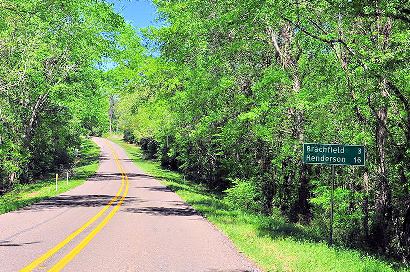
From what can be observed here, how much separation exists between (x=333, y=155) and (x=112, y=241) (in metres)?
5.94

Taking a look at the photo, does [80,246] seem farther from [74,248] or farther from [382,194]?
[382,194]

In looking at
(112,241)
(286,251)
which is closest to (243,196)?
(112,241)

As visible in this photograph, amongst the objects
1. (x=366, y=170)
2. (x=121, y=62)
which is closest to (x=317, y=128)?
(x=366, y=170)

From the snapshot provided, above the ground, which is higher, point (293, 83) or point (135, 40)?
point (135, 40)

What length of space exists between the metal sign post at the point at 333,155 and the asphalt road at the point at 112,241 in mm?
3110

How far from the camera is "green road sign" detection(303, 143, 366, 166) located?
10906 millimetres

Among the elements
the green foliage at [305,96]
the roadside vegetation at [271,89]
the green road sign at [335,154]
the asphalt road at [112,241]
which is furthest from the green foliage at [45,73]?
the green road sign at [335,154]

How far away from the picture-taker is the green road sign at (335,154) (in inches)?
429

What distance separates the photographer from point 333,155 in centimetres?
1112

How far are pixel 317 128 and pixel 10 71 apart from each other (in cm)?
1546

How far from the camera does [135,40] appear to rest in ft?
124

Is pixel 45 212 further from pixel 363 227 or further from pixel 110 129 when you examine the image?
pixel 110 129

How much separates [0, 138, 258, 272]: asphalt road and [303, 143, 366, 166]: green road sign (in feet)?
10.4

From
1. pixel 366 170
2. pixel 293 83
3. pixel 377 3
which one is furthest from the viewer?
pixel 293 83
